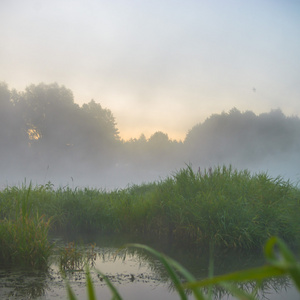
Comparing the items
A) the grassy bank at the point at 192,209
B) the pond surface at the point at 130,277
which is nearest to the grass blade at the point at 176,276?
the pond surface at the point at 130,277

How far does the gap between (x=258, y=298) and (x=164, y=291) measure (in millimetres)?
1288

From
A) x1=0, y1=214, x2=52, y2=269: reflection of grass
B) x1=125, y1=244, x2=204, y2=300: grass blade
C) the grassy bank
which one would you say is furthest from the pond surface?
x1=125, y1=244, x2=204, y2=300: grass blade

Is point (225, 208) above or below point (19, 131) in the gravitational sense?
below

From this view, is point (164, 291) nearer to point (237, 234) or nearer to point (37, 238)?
point (37, 238)

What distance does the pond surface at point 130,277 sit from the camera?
4719mm

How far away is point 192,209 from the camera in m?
8.49

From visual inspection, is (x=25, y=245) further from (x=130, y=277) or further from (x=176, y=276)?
(x=176, y=276)

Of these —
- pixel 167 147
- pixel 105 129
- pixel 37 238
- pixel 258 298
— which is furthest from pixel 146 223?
pixel 167 147

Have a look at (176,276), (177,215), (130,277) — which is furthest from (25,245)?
(176,276)

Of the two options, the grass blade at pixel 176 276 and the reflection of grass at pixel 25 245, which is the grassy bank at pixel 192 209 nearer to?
the reflection of grass at pixel 25 245

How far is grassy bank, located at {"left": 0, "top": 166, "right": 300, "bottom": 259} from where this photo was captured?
796 cm

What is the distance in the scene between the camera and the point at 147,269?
19.8ft

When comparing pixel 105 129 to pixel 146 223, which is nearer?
pixel 146 223

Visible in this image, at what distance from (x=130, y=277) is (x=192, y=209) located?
3.33m
